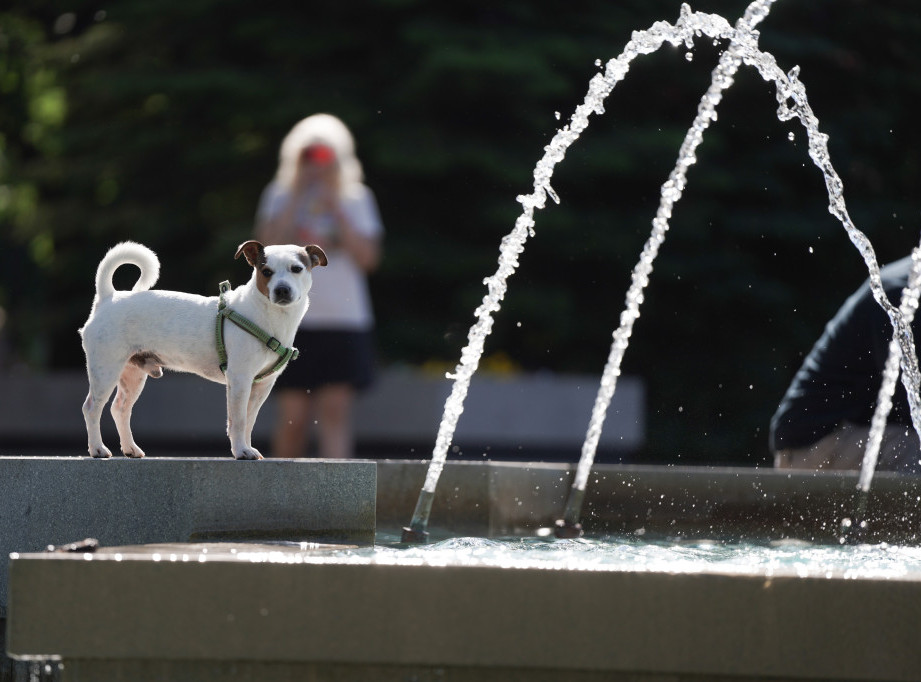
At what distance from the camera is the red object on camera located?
6629 millimetres

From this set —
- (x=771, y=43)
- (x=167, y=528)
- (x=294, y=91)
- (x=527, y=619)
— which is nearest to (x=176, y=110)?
(x=294, y=91)

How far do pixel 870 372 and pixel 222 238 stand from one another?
837 cm

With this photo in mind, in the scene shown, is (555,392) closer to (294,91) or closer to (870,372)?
(294,91)

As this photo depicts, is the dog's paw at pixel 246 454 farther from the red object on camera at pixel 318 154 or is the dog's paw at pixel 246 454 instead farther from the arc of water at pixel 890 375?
the red object on camera at pixel 318 154

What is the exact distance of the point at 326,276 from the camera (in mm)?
6746

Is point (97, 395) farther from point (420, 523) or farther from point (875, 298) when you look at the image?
point (875, 298)

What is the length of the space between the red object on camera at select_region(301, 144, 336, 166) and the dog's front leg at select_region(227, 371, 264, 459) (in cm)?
311

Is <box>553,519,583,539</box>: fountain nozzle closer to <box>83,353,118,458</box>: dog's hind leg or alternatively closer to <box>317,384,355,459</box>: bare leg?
<box>83,353,118,458</box>: dog's hind leg

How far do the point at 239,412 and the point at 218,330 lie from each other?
0.22m

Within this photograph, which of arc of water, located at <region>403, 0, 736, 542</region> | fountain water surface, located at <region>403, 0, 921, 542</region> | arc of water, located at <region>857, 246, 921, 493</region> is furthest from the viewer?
arc of water, located at <region>857, 246, 921, 493</region>

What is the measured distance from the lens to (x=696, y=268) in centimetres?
1373

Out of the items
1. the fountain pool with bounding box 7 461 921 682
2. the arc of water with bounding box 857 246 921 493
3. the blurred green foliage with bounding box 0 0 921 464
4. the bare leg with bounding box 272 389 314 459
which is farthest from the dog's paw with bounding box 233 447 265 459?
the blurred green foliage with bounding box 0 0 921 464

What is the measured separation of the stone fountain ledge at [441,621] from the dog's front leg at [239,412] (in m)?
0.96

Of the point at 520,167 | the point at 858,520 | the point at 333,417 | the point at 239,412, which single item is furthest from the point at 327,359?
the point at 520,167
